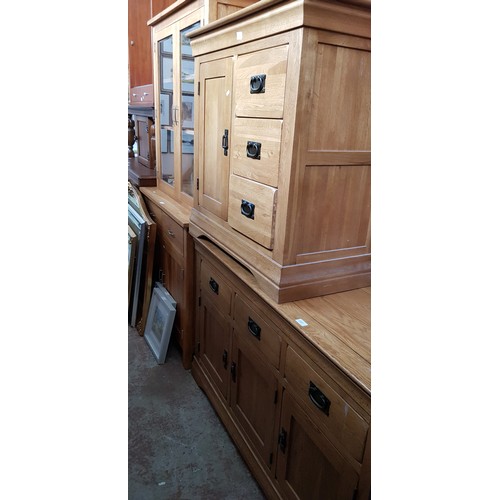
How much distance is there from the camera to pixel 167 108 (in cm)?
256

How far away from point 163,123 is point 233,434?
6.54ft

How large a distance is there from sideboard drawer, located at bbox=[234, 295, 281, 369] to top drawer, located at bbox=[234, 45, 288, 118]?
0.73m

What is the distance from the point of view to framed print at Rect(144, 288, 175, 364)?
8.05 ft

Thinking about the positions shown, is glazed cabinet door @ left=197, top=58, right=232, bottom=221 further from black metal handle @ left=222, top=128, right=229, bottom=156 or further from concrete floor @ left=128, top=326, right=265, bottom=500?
concrete floor @ left=128, top=326, right=265, bottom=500

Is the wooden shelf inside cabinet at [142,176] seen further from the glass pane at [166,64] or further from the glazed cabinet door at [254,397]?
the glazed cabinet door at [254,397]

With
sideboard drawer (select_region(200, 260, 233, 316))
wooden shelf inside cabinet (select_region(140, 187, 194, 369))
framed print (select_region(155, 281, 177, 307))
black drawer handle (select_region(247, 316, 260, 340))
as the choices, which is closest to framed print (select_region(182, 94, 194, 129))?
wooden shelf inside cabinet (select_region(140, 187, 194, 369))

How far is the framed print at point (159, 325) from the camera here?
8.05ft

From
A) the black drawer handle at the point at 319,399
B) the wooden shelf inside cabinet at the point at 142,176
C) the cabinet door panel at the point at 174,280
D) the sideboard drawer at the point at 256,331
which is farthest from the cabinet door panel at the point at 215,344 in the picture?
the wooden shelf inside cabinet at the point at 142,176

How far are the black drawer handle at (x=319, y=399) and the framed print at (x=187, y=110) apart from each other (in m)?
1.69

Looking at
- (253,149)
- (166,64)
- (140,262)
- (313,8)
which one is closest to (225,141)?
(253,149)

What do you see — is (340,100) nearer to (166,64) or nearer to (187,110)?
(187,110)

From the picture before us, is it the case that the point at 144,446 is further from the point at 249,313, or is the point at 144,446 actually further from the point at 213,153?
the point at 213,153
